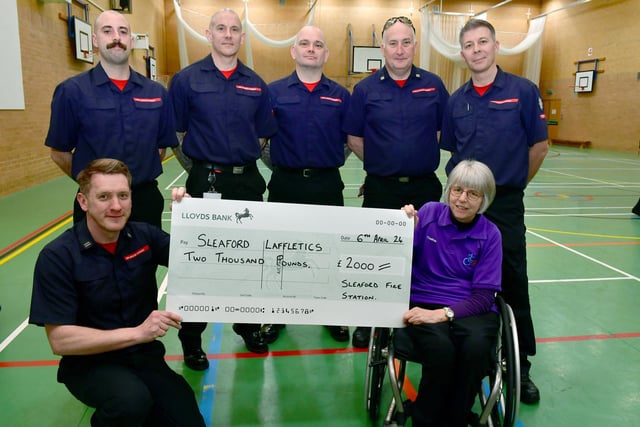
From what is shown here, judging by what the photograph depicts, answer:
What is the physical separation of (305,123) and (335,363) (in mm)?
1594

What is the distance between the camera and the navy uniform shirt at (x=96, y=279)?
1.83 metres

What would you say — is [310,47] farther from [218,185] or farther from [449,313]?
[449,313]

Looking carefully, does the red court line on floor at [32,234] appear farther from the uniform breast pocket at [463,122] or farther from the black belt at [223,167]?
the uniform breast pocket at [463,122]

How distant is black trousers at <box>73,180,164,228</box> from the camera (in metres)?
2.72

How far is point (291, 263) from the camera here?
2.30 metres

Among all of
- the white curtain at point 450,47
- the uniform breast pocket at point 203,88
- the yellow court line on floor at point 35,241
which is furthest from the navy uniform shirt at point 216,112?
the white curtain at point 450,47

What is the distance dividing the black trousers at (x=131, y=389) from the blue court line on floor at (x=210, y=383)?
446 mm

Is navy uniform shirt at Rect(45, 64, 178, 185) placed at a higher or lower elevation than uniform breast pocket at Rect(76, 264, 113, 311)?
higher

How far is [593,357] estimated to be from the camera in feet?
10.4

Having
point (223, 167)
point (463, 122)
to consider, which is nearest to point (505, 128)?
point (463, 122)

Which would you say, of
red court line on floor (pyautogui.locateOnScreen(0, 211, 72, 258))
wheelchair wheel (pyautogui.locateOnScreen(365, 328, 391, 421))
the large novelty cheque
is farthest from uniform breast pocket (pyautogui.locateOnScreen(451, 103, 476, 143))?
red court line on floor (pyautogui.locateOnScreen(0, 211, 72, 258))

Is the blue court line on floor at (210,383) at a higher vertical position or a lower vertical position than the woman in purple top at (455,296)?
lower

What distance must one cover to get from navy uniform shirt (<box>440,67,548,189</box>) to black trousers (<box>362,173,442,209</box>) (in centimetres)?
53

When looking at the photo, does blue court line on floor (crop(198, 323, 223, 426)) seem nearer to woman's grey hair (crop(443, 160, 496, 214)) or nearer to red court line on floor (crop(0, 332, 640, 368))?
red court line on floor (crop(0, 332, 640, 368))
